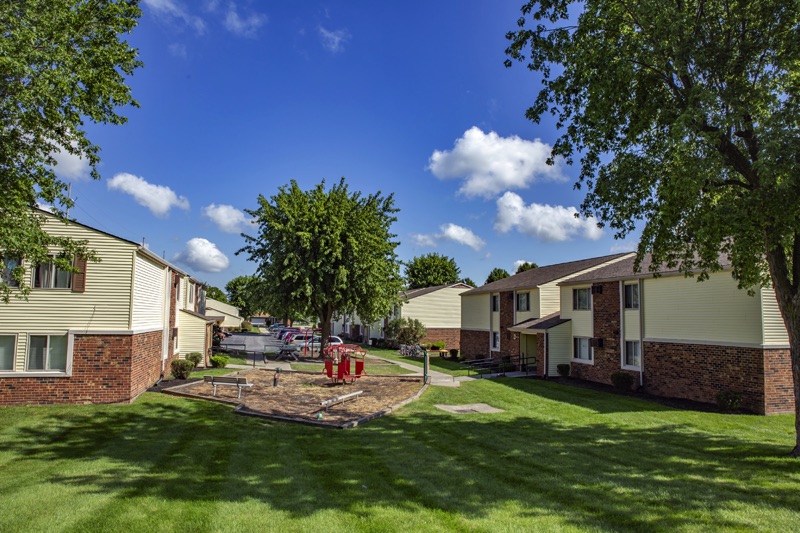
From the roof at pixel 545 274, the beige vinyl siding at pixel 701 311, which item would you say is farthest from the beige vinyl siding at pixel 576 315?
the beige vinyl siding at pixel 701 311

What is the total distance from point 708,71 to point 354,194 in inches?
991

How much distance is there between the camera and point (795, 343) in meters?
11.5

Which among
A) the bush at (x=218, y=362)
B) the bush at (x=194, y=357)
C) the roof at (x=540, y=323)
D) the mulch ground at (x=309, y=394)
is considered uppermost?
the roof at (x=540, y=323)

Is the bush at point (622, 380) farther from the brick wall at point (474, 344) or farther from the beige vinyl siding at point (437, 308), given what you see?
the beige vinyl siding at point (437, 308)

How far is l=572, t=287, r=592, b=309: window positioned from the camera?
2750 centimetres

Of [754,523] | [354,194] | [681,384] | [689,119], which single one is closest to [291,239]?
[354,194]

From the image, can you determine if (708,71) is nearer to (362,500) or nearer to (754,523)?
(754,523)

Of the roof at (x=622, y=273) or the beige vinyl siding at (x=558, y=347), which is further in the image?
the beige vinyl siding at (x=558, y=347)

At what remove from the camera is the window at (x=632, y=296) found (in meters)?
23.6

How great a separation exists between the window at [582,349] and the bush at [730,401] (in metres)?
9.05

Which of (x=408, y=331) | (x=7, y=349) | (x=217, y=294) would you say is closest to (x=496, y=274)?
(x=408, y=331)

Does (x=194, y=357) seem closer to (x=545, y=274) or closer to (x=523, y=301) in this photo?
(x=523, y=301)

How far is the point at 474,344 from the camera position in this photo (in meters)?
39.5

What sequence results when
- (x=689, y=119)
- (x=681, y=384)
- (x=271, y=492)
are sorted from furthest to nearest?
(x=681, y=384), (x=689, y=119), (x=271, y=492)
